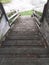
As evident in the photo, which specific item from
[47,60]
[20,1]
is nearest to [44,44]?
[47,60]

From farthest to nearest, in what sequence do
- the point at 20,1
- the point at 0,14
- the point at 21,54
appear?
the point at 20,1
the point at 0,14
the point at 21,54

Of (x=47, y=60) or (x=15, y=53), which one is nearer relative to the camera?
(x=47, y=60)

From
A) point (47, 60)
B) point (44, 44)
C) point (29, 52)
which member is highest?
point (47, 60)

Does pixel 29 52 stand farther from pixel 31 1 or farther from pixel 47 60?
pixel 31 1

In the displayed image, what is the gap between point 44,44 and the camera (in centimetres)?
547

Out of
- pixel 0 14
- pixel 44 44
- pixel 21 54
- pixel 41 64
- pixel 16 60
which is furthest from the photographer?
pixel 0 14

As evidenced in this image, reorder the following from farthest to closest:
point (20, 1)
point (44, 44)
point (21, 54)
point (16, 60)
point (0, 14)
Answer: point (20, 1) → point (0, 14) → point (44, 44) → point (21, 54) → point (16, 60)

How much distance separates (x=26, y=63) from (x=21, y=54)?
0.87 meters

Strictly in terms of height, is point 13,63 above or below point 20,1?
above

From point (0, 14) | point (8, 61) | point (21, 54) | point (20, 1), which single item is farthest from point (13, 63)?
point (20, 1)

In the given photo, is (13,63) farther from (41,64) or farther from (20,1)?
(20,1)

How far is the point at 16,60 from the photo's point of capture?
3.47 meters

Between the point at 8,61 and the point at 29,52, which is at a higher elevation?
the point at 8,61

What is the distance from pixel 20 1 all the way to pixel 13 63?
30238 millimetres
